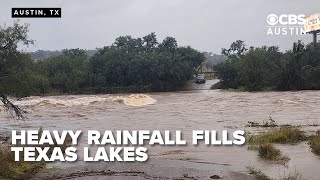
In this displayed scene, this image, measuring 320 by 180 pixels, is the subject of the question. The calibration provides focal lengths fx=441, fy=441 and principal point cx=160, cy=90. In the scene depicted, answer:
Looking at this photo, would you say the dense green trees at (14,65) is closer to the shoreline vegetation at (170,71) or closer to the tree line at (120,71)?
the shoreline vegetation at (170,71)

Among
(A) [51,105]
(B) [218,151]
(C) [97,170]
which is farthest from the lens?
(A) [51,105]

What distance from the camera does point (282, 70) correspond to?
84.8 metres

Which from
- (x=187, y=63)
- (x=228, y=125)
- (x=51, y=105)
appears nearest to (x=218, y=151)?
(x=228, y=125)

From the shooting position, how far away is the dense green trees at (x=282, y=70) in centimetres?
8207

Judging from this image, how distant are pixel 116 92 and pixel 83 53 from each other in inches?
1363

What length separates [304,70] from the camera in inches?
3223

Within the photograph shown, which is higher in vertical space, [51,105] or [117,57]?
[117,57]

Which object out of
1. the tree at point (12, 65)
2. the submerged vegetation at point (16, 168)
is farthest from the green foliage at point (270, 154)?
the tree at point (12, 65)

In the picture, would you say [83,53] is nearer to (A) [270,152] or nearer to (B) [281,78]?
(B) [281,78]

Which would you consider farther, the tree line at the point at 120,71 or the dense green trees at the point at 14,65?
the tree line at the point at 120,71

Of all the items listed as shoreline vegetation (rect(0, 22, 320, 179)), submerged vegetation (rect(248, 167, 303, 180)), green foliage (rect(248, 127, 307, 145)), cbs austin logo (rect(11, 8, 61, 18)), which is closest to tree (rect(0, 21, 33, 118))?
cbs austin logo (rect(11, 8, 61, 18))

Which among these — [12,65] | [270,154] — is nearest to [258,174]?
[270,154]

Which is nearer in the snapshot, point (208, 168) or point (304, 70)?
point (208, 168)

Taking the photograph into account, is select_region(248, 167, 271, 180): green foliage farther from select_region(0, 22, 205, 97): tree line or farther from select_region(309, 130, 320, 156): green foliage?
select_region(0, 22, 205, 97): tree line
